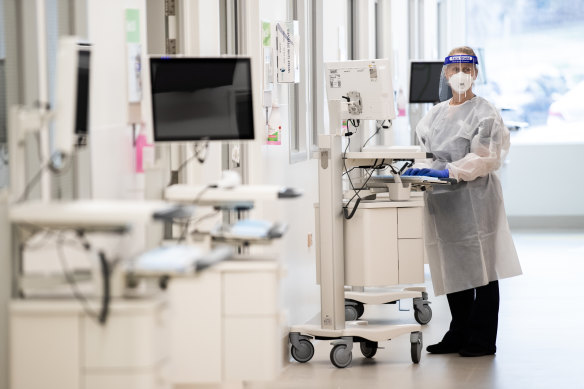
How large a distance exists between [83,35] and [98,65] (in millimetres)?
135

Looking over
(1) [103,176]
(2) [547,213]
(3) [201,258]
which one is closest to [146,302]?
(3) [201,258]

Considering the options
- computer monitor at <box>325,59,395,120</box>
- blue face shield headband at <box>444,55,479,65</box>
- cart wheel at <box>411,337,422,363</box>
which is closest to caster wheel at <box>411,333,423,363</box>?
cart wheel at <box>411,337,422,363</box>

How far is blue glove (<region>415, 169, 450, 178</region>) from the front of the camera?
17.9 ft

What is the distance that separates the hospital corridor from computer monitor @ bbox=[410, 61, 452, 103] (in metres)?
0.02

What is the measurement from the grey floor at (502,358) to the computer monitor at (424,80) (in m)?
1.88

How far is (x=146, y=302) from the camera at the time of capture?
9.27 feet

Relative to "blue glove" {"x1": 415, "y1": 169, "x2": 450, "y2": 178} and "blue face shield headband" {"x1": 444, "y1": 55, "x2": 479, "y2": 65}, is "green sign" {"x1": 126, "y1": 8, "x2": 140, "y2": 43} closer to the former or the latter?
"blue glove" {"x1": 415, "y1": 169, "x2": 450, "y2": 178}

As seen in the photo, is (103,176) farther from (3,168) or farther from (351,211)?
(351,211)

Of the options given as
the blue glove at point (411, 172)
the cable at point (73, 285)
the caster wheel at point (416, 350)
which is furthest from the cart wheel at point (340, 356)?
the cable at point (73, 285)

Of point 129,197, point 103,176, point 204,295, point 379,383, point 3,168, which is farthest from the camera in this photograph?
point 379,383

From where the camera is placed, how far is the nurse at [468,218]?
5590 mm

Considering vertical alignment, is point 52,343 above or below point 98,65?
below

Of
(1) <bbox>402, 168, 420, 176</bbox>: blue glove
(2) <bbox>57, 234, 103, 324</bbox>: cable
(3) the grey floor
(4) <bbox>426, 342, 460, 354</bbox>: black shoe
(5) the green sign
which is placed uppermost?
(5) the green sign

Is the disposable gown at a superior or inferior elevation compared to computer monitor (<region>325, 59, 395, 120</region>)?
inferior
